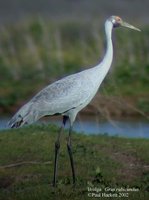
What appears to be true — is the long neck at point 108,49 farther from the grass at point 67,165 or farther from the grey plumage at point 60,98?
the grass at point 67,165

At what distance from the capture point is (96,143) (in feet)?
43.6

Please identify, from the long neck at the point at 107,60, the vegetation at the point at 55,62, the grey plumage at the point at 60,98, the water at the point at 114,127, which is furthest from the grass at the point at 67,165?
the vegetation at the point at 55,62

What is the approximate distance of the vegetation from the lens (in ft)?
76.5

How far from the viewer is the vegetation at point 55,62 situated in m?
23.3

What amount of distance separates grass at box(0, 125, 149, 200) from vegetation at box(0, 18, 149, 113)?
23.9ft

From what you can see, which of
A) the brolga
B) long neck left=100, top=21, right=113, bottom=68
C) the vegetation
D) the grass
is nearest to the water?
the vegetation

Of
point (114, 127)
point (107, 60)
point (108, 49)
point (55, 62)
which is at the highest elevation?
point (55, 62)

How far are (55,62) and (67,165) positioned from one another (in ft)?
47.3

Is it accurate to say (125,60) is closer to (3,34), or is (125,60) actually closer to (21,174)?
(3,34)

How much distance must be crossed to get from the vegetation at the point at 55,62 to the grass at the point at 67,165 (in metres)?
7.28

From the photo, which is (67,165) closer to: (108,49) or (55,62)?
(108,49)

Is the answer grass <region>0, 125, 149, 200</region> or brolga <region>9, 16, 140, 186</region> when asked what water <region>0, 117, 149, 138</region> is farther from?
brolga <region>9, 16, 140, 186</region>

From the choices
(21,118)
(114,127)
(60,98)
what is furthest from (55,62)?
(21,118)

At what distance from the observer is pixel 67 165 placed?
12.4 m
